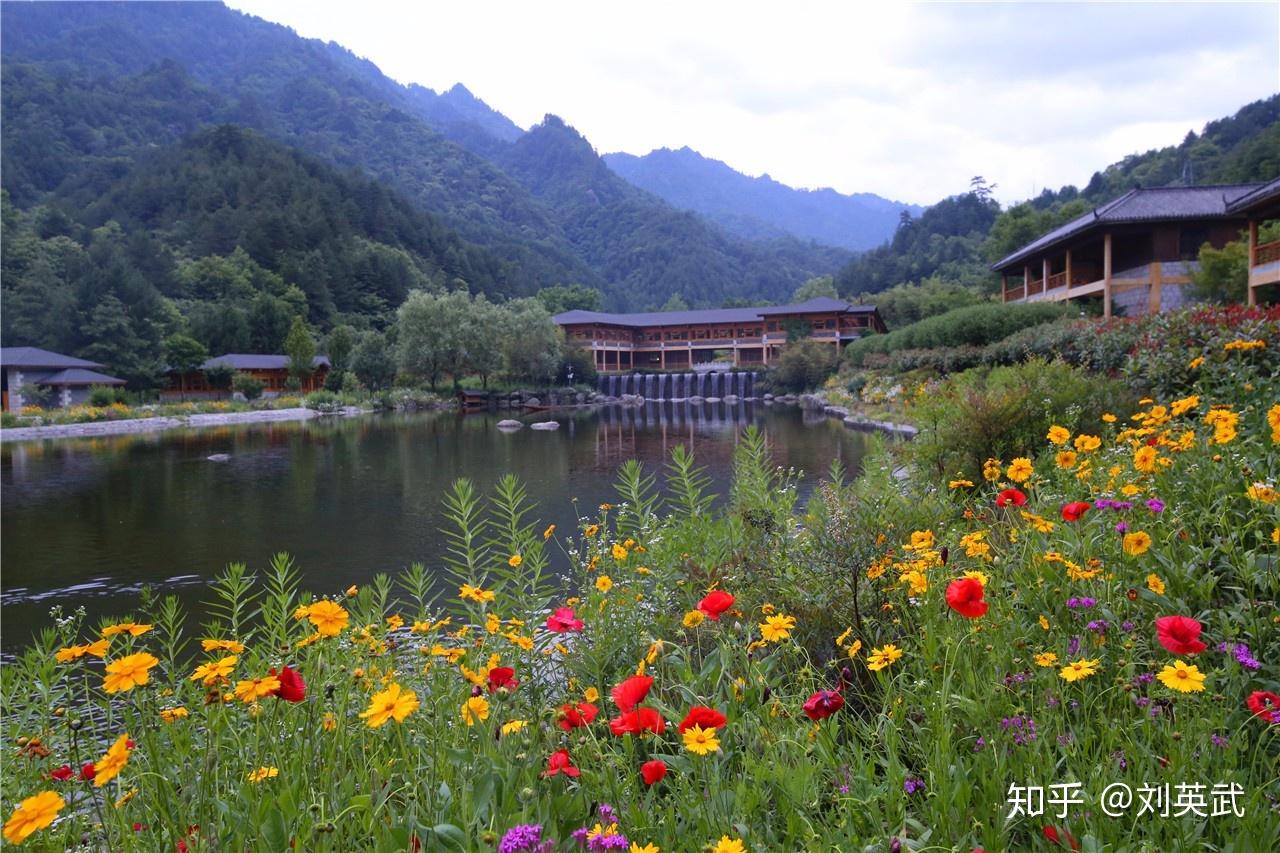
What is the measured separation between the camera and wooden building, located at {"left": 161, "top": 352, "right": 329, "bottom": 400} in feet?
119

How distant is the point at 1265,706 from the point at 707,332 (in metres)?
47.8

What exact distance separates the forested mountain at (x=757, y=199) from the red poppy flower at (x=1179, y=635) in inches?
5955

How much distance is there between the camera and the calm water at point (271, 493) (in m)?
7.05

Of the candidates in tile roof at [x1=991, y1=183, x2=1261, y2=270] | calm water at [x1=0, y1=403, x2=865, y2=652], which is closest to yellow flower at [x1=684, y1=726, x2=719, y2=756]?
calm water at [x1=0, y1=403, x2=865, y2=652]

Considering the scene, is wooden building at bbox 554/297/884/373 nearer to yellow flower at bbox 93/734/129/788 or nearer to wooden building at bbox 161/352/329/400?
wooden building at bbox 161/352/329/400

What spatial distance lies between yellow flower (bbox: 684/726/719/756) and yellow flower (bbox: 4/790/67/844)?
77 cm

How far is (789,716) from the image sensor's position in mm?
1562

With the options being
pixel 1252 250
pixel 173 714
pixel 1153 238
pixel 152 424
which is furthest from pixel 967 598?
pixel 152 424

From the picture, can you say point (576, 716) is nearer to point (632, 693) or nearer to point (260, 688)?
point (632, 693)

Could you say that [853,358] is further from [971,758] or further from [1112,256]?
[971,758]

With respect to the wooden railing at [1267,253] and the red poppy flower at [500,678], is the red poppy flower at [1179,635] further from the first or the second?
the wooden railing at [1267,253]

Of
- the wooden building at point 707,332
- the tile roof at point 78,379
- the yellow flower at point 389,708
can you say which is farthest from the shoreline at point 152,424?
the yellow flower at point 389,708

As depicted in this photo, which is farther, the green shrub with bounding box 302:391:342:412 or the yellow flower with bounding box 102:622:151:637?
the green shrub with bounding box 302:391:342:412

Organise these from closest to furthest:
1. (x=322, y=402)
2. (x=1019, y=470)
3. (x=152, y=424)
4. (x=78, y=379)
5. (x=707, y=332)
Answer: (x=1019, y=470)
(x=152, y=424)
(x=78, y=379)
(x=322, y=402)
(x=707, y=332)
